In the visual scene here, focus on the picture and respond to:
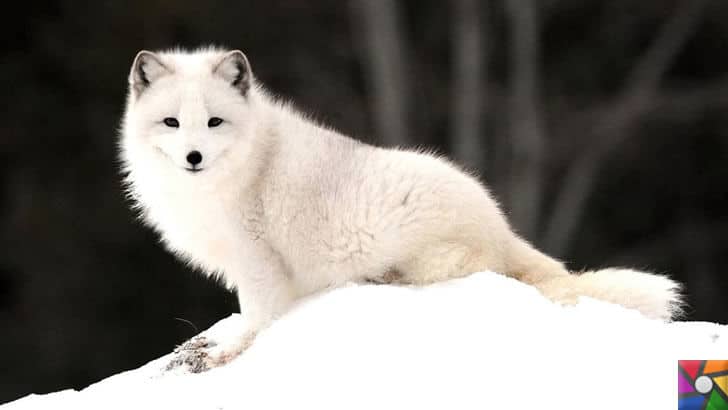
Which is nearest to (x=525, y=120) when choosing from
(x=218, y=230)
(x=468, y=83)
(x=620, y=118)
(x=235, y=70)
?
(x=468, y=83)

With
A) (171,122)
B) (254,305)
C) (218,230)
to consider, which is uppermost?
(171,122)

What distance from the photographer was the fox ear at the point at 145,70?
4.68 metres

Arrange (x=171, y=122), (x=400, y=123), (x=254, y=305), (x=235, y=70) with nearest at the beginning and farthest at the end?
(x=171, y=122) < (x=254, y=305) < (x=235, y=70) < (x=400, y=123)

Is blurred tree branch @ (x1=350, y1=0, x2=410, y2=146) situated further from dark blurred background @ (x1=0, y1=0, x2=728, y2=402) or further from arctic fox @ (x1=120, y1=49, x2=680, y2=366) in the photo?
arctic fox @ (x1=120, y1=49, x2=680, y2=366)

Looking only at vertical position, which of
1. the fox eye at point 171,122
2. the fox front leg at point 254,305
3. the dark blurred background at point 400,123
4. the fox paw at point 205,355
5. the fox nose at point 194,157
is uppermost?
the dark blurred background at point 400,123

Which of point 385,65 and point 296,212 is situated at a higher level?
point 385,65

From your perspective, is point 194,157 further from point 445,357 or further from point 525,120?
point 525,120

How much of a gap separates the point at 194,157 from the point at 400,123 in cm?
927

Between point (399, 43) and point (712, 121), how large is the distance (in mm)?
4530

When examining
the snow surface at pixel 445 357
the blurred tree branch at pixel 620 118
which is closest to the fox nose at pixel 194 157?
the snow surface at pixel 445 357

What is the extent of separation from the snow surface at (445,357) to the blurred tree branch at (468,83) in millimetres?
9067

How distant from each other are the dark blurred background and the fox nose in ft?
27.2

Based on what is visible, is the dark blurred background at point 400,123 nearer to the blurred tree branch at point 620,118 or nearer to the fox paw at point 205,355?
the blurred tree branch at point 620,118

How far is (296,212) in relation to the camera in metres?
4.66
